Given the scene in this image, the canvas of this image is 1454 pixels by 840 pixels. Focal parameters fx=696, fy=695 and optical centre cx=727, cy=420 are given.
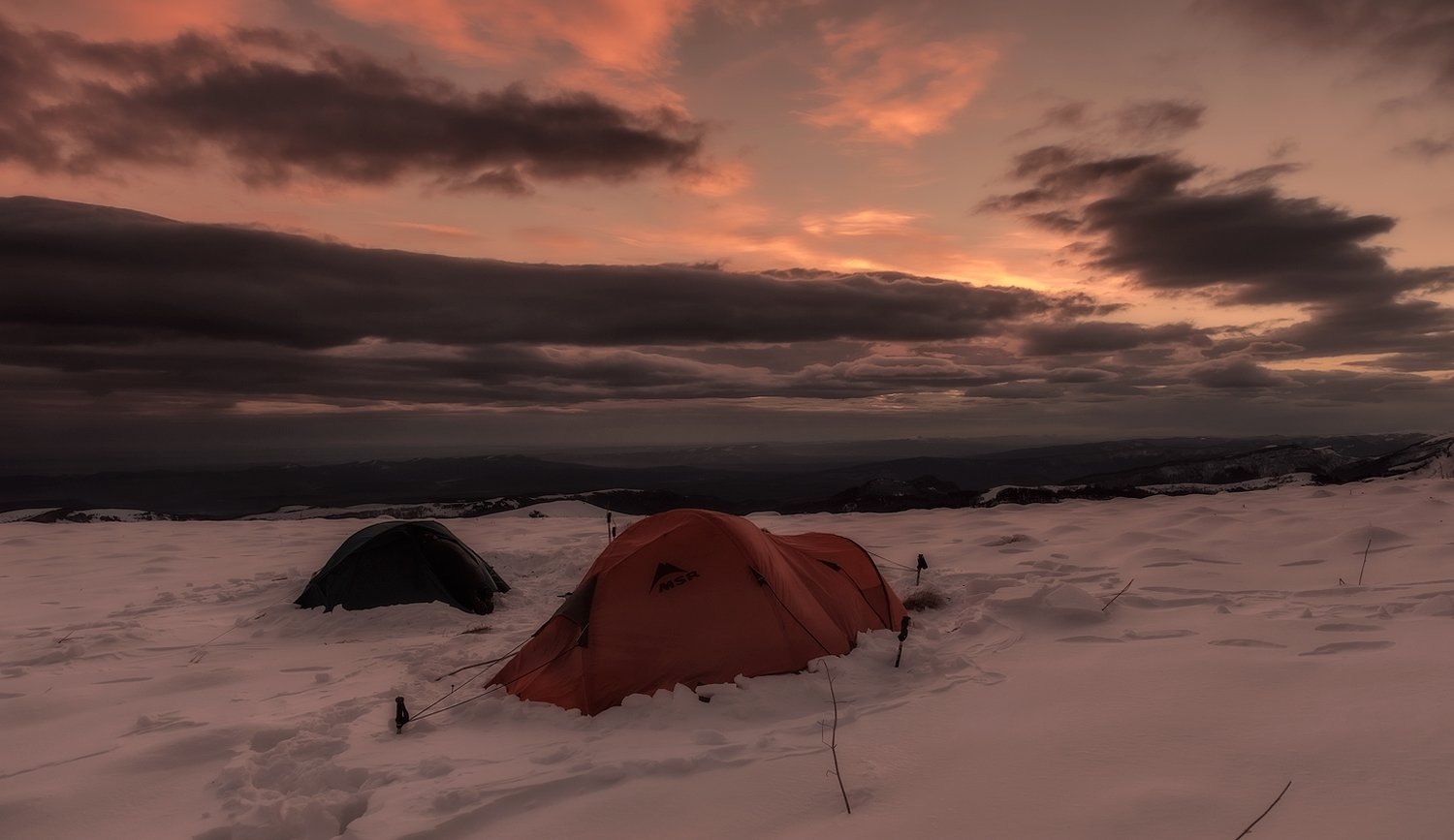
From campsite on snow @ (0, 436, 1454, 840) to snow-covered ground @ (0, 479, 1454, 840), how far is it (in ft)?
0.09

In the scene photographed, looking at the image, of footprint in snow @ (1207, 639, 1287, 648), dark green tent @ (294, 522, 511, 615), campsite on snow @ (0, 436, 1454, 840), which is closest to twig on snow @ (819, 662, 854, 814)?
campsite on snow @ (0, 436, 1454, 840)

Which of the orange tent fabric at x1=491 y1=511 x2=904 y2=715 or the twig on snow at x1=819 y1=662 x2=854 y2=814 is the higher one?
the orange tent fabric at x1=491 y1=511 x2=904 y2=715

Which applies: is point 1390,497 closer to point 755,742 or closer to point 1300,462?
point 755,742

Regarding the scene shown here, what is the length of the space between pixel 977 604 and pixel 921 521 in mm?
9904

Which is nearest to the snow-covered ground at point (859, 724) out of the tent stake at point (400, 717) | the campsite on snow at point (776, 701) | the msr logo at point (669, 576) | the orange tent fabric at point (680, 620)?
the campsite on snow at point (776, 701)

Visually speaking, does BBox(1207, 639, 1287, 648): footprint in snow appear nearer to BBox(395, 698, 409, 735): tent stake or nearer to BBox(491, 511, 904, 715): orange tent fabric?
BBox(491, 511, 904, 715): orange tent fabric

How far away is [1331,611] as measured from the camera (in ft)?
23.7

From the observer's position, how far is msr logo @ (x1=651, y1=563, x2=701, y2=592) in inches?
277

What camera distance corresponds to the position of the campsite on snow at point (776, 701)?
13.0ft

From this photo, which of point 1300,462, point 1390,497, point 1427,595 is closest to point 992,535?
point 1427,595

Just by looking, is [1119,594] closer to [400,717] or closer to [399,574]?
[400,717]

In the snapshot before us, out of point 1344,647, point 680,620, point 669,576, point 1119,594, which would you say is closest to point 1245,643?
point 1344,647

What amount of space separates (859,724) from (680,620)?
6.72 feet

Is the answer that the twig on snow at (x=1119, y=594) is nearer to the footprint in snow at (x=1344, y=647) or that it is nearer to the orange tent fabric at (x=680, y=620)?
the footprint in snow at (x=1344, y=647)
